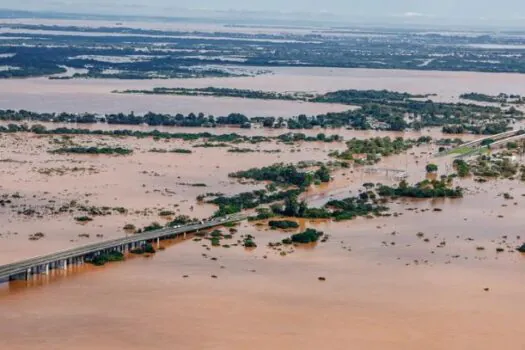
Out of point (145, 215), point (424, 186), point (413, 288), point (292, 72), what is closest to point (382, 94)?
point (292, 72)

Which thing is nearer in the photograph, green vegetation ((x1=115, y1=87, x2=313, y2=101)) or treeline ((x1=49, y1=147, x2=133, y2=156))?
treeline ((x1=49, y1=147, x2=133, y2=156))

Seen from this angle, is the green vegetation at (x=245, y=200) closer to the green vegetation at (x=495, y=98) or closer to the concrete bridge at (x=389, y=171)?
the concrete bridge at (x=389, y=171)

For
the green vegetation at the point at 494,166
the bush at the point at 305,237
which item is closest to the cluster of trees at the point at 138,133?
the green vegetation at the point at 494,166

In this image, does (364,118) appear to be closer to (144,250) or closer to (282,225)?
(282,225)

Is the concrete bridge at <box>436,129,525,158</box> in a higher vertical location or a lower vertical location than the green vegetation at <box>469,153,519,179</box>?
lower

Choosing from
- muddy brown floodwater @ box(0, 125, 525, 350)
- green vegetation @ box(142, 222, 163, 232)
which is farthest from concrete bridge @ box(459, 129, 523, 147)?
green vegetation @ box(142, 222, 163, 232)

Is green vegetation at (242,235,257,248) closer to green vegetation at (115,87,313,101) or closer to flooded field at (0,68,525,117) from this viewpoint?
flooded field at (0,68,525,117)

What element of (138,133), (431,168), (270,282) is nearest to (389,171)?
(431,168)
